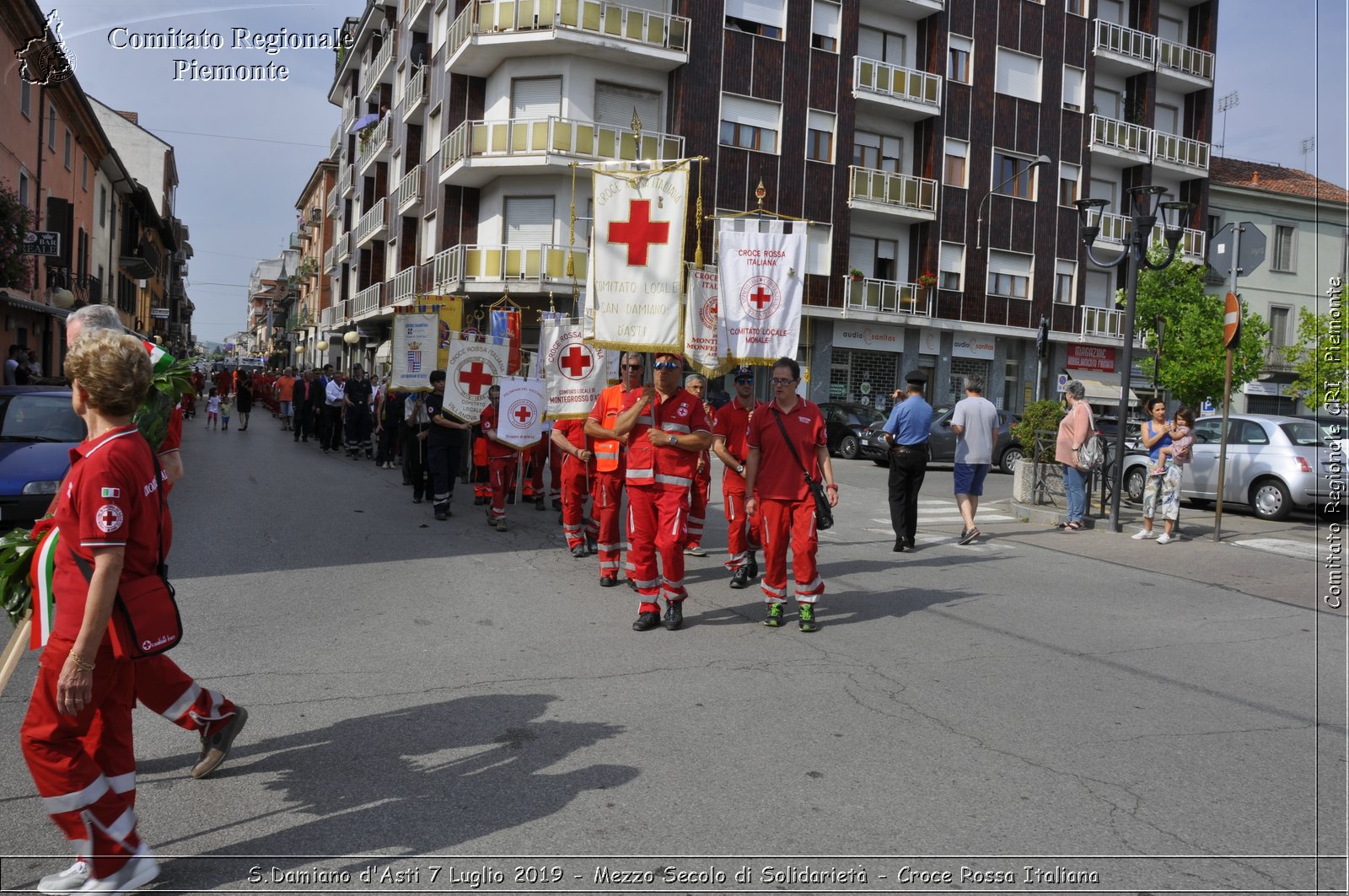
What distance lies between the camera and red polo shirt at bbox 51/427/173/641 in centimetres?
319

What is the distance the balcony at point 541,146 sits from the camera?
2770 cm

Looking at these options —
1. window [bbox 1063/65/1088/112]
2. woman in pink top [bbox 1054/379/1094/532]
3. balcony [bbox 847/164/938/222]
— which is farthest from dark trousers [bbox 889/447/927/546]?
window [bbox 1063/65/1088/112]

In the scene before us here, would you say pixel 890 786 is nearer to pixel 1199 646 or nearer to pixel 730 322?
pixel 1199 646

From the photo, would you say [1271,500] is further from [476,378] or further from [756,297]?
[476,378]

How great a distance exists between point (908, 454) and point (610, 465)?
3871mm

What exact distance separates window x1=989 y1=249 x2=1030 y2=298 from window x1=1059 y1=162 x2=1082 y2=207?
2.68m

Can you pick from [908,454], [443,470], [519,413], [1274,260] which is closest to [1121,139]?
[1274,260]

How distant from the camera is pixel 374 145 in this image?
142 ft

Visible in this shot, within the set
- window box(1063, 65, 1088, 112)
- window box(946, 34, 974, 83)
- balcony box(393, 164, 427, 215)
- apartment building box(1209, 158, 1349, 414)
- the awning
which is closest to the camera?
window box(946, 34, 974, 83)

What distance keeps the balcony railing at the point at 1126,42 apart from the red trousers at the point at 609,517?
3344cm

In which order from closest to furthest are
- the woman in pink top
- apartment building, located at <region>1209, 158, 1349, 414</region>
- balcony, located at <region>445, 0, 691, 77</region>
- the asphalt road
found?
1. the asphalt road
2. the woman in pink top
3. balcony, located at <region>445, 0, 691, 77</region>
4. apartment building, located at <region>1209, 158, 1349, 414</region>

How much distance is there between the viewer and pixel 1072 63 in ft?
116

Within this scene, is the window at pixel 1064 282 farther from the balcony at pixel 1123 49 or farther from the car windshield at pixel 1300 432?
the car windshield at pixel 1300 432

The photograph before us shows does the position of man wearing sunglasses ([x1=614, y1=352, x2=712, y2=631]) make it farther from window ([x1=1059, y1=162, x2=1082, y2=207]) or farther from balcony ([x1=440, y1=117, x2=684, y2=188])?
window ([x1=1059, y1=162, x2=1082, y2=207])
